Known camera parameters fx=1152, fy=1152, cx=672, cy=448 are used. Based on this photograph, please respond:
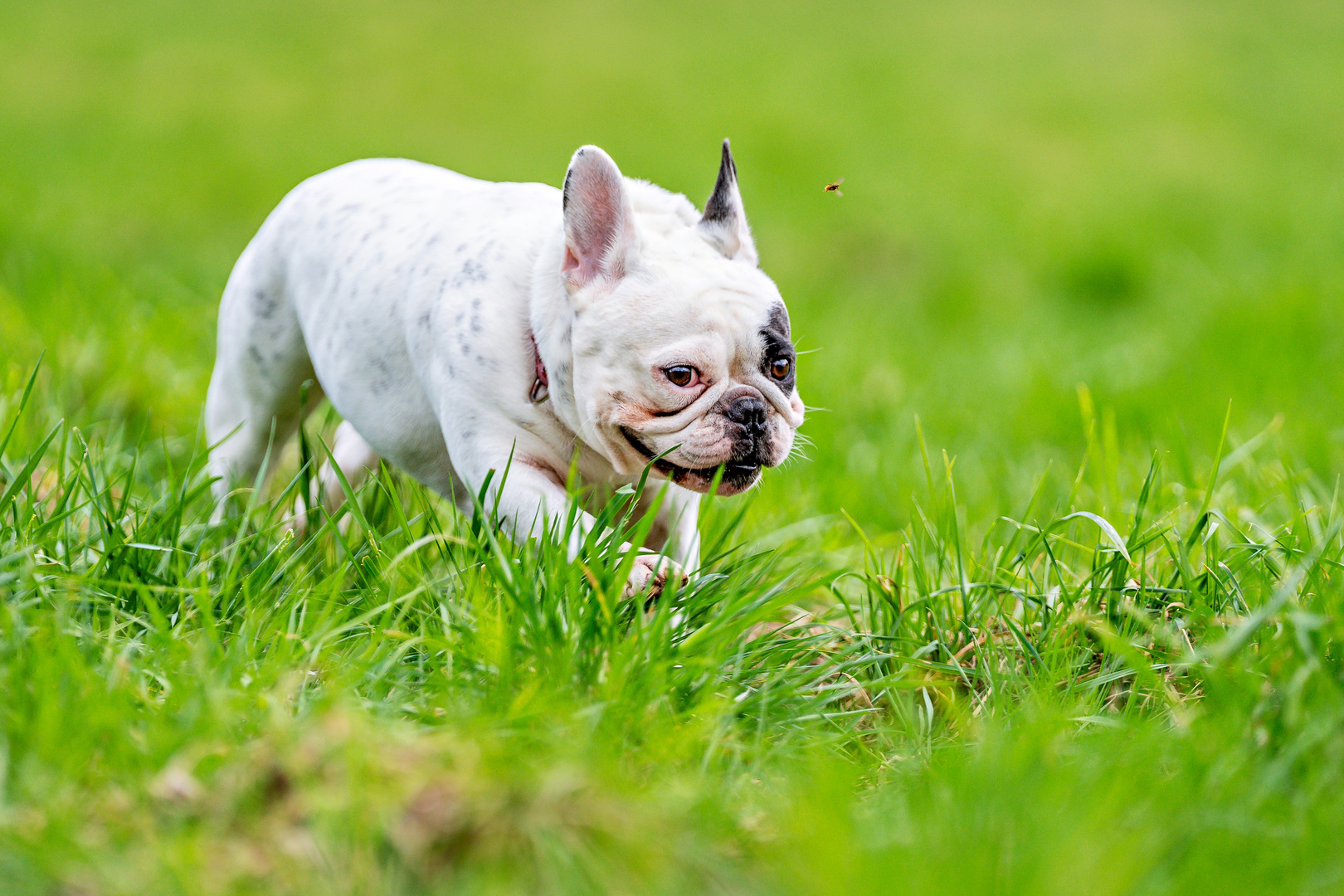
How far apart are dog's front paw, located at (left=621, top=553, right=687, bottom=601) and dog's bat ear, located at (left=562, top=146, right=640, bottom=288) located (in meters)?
0.65

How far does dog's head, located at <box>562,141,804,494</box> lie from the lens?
2.51m

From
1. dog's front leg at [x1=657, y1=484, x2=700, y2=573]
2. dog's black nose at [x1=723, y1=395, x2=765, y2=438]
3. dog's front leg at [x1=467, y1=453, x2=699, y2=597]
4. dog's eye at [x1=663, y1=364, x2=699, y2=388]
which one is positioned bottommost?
dog's front leg at [x1=657, y1=484, x2=700, y2=573]

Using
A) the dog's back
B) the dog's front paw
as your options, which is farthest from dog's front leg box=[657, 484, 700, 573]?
the dog's back

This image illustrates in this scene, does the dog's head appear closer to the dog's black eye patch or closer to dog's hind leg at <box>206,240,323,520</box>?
the dog's black eye patch

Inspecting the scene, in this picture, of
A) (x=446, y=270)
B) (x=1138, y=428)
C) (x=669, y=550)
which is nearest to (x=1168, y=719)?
(x=669, y=550)

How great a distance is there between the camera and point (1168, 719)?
236 centimetres

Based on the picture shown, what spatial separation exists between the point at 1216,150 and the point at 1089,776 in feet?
38.0

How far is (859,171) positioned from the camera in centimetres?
1070

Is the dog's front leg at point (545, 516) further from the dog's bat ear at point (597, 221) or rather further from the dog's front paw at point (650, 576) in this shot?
the dog's bat ear at point (597, 221)

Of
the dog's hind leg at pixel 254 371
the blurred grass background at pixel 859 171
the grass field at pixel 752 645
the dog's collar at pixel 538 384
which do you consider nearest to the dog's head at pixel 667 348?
the dog's collar at pixel 538 384

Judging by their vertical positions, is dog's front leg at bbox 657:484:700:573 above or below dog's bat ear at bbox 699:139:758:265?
below

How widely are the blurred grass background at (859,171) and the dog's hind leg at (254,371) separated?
2.44ft

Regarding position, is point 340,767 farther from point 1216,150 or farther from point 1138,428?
point 1216,150

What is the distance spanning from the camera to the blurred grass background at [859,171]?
17.1 feet
